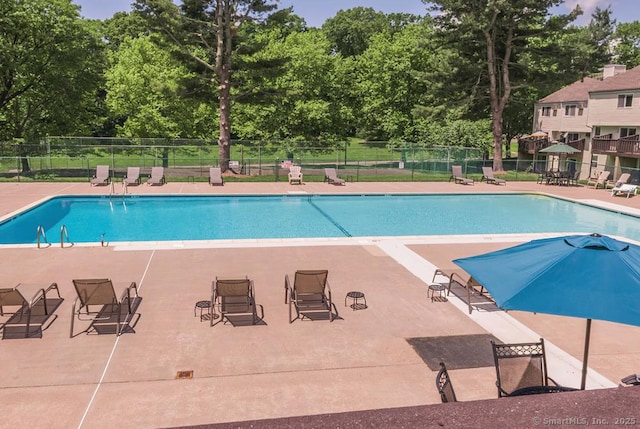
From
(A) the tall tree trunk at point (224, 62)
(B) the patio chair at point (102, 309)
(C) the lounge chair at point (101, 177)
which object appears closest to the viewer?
(B) the patio chair at point (102, 309)

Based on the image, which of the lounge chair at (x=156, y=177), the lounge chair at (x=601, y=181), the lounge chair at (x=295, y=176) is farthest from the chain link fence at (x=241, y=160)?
the lounge chair at (x=601, y=181)

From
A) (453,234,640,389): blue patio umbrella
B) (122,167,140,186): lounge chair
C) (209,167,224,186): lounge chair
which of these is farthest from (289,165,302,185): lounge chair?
(453,234,640,389): blue patio umbrella

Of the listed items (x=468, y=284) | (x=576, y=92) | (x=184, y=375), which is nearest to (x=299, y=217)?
(x=468, y=284)

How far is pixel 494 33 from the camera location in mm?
32812

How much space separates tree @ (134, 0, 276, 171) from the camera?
27.8 meters

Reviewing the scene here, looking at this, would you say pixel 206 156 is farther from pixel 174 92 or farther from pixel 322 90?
pixel 322 90

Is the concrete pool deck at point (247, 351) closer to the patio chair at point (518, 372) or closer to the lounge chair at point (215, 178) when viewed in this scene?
the patio chair at point (518, 372)

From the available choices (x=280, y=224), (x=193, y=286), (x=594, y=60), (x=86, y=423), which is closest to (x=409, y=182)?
(x=280, y=224)

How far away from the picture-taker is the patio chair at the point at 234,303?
27.0ft

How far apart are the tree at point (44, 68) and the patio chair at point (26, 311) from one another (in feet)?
72.4

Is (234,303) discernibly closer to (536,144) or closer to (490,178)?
(490,178)

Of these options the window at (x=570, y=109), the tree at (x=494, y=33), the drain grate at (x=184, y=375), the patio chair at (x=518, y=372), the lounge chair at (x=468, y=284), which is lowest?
the drain grate at (x=184, y=375)

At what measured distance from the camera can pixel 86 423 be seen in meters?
5.38

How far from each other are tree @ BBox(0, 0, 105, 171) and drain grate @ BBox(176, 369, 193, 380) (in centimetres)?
2551
